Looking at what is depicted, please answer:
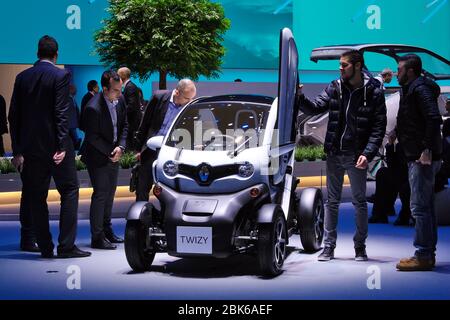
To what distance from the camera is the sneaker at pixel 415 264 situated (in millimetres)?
7598

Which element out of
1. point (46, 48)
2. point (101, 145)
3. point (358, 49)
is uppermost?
point (358, 49)

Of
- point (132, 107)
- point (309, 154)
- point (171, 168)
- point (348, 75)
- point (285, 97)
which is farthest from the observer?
point (309, 154)

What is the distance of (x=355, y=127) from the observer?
7.89 meters

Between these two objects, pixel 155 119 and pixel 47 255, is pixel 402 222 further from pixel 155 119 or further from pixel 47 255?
pixel 47 255

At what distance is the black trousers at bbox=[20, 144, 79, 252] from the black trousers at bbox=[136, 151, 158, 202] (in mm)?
1146

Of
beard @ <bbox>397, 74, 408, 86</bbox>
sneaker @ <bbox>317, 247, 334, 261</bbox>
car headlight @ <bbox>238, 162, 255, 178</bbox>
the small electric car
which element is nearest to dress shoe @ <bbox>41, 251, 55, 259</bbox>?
the small electric car

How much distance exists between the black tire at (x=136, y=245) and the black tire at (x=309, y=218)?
1.64m

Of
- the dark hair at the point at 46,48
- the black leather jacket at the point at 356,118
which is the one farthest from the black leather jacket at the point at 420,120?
the dark hair at the point at 46,48

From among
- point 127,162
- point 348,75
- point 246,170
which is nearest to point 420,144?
point 348,75

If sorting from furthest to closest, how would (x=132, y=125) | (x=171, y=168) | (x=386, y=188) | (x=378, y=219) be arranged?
(x=386, y=188) < (x=378, y=219) < (x=132, y=125) < (x=171, y=168)

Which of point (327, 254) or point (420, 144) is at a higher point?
point (420, 144)

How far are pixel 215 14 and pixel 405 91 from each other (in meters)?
10.7

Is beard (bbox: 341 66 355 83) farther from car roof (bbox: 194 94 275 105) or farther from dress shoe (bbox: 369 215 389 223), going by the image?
dress shoe (bbox: 369 215 389 223)

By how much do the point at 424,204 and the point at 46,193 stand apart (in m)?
3.31
